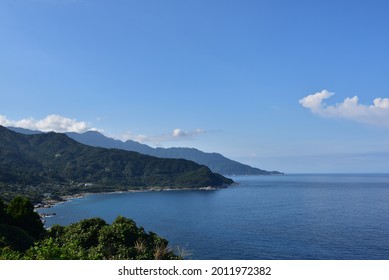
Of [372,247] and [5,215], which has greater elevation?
[5,215]

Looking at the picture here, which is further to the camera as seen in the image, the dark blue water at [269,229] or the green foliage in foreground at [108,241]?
the dark blue water at [269,229]

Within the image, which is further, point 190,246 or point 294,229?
point 294,229

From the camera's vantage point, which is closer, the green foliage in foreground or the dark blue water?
the green foliage in foreground

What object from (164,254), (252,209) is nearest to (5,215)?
(164,254)

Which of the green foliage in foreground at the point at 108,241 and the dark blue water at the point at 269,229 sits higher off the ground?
the green foliage in foreground at the point at 108,241

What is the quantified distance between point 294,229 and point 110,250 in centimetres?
7577

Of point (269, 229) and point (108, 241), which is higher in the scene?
point (108, 241)

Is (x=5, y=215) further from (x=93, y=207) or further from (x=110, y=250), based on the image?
(x=93, y=207)

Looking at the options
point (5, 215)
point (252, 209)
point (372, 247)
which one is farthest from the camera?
point (252, 209)

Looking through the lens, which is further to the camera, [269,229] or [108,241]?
[269,229]

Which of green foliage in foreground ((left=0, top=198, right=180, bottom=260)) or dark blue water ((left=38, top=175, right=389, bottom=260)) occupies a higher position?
green foliage in foreground ((left=0, top=198, right=180, bottom=260))
